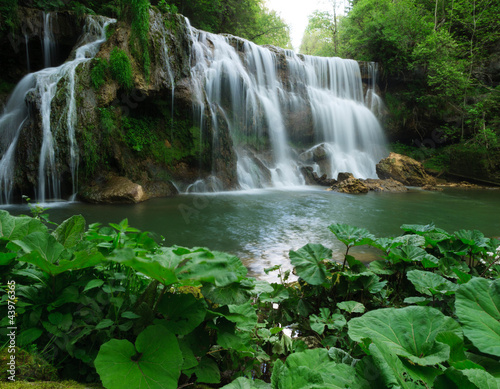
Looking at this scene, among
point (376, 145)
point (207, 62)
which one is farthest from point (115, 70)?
point (376, 145)

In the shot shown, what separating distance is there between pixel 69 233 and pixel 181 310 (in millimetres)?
740

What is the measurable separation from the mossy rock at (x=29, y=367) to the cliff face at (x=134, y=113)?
26.8 ft

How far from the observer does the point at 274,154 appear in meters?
15.3

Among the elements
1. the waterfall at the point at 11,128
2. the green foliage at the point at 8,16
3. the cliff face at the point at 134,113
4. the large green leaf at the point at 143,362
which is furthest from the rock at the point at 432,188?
the green foliage at the point at 8,16

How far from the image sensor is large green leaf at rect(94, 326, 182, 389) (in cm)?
82

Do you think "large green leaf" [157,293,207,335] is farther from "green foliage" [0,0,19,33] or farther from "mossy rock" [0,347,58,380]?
"green foliage" [0,0,19,33]

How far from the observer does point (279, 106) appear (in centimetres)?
1547

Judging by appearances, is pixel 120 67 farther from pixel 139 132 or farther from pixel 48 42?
pixel 48 42

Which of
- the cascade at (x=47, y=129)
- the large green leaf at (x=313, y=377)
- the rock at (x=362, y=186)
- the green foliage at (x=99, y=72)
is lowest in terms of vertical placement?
the rock at (x=362, y=186)

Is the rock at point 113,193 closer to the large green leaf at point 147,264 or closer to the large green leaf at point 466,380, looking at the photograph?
the large green leaf at point 147,264

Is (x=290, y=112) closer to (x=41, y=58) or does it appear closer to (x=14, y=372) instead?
(x=41, y=58)

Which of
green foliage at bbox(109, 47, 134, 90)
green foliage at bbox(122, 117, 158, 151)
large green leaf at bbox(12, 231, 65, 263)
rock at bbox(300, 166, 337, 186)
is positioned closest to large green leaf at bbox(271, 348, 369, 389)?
large green leaf at bbox(12, 231, 65, 263)

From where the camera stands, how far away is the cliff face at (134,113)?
859 cm

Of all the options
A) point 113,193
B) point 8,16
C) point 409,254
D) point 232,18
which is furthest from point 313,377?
point 232,18
